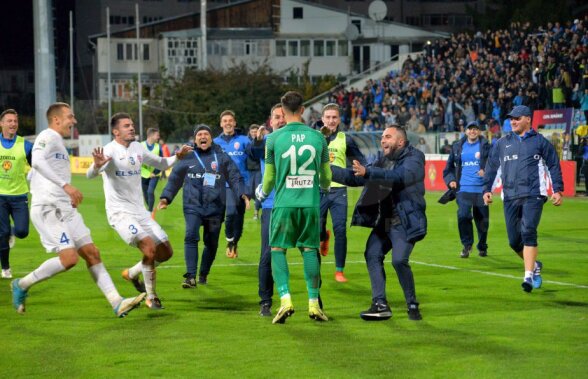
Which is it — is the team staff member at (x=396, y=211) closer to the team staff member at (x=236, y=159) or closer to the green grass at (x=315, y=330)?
the green grass at (x=315, y=330)

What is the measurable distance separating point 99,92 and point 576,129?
233 feet

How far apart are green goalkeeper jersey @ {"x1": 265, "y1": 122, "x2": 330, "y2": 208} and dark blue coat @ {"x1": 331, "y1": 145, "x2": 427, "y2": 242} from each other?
43 centimetres

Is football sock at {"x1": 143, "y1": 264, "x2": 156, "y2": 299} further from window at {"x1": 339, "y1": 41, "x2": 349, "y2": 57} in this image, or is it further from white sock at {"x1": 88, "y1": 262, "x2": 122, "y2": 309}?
window at {"x1": 339, "y1": 41, "x2": 349, "y2": 57}

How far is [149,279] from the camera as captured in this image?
1167 cm

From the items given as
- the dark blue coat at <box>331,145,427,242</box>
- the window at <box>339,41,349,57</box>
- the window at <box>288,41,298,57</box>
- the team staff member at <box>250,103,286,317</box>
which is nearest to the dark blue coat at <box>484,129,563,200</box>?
the dark blue coat at <box>331,145,427,242</box>

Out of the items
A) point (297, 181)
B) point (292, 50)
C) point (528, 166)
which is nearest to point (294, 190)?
point (297, 181)

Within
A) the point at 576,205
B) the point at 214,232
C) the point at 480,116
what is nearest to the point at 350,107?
the point at 480,116

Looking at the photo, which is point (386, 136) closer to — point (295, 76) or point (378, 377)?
point (378, 377)

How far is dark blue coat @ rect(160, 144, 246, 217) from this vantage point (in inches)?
542

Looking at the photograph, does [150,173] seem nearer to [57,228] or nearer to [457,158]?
[457,158]

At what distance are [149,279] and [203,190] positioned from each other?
239 cm

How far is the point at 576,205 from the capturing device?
95.9 ft

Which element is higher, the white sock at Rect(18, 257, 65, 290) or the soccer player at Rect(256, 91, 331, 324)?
the soccer player at Rect(256, 91, 331, 324)

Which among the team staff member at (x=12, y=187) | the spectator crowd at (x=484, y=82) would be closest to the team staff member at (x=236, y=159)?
the team staff member at (x=12, y=187)
